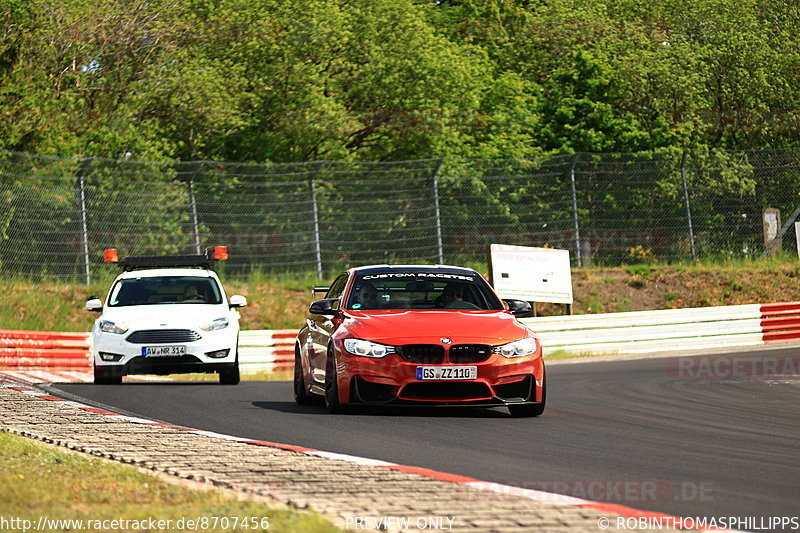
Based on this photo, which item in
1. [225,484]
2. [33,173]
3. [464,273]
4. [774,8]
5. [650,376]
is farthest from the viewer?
[774,8]

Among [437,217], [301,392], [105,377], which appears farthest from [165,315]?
[437,217]

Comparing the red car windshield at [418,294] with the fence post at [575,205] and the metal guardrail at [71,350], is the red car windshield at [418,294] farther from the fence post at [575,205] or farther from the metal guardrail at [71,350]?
the fence post at [575,205]

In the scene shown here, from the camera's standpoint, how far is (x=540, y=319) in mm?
25594

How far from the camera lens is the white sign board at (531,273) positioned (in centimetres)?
Result: 2802

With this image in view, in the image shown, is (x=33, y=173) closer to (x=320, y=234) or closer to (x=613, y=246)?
(x=320, y=234)

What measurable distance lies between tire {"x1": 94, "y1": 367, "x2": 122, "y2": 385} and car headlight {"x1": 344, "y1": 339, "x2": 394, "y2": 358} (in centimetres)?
645

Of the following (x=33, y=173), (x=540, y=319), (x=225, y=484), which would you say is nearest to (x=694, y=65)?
(x=540, y=319)

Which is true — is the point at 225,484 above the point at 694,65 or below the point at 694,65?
below

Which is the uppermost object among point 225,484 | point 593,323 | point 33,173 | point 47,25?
point 47,25

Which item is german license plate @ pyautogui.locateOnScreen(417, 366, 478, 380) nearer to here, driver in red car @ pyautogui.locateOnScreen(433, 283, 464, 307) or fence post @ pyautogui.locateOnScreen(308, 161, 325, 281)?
driver in red car @ pyautogui.locateOnScreen(433, 283, 464, 307)

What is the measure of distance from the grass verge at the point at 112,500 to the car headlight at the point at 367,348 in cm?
438

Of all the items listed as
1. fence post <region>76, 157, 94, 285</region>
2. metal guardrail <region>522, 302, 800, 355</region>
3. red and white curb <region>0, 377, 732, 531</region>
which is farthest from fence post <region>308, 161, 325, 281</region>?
red and white curb <region>0, 377, 732, 531</region>

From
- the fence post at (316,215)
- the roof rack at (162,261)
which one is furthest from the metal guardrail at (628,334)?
the fence post at (316,215)

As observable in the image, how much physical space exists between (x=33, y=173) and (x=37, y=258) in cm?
164
